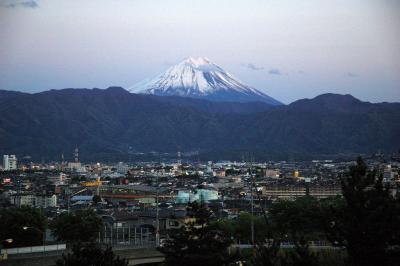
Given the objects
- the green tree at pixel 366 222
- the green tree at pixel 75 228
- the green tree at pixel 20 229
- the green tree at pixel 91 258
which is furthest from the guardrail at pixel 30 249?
the green tree at pixel 366 222

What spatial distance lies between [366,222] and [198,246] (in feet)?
16.9

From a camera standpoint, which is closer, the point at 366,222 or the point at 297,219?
the point at 366,222

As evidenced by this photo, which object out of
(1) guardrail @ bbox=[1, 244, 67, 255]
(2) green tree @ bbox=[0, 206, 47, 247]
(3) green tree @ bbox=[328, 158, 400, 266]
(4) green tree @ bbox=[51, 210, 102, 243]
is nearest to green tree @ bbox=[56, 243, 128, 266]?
(3) green tree @ bbox=[328, 158, 400, 266]

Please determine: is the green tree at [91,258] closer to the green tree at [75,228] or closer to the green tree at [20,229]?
the green tree at [20,229]

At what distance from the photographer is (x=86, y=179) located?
15325cm

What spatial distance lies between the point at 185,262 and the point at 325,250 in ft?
36.2

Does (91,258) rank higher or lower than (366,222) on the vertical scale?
lower

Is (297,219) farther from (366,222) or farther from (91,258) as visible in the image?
(91,258)

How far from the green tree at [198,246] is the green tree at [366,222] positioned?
3.37 meters

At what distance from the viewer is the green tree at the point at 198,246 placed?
2831 centimetres

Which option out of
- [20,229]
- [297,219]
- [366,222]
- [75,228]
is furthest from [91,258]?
[297,219]

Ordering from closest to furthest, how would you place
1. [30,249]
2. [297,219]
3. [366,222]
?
[366,222] < [30,249] < [297,219]

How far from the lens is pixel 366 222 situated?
26531mm

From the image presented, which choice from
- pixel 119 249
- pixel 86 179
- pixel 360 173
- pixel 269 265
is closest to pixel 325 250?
pixel 119 249
